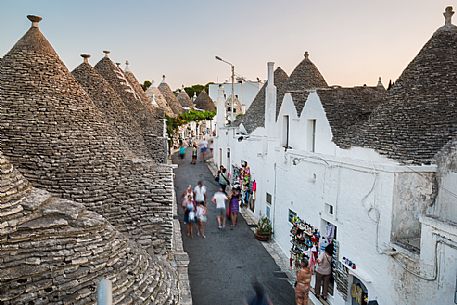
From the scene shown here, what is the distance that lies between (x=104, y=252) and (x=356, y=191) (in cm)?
480

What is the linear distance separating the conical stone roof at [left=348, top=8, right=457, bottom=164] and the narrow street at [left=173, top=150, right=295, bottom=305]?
155 inches

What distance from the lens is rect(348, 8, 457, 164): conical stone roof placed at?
7.68 metres

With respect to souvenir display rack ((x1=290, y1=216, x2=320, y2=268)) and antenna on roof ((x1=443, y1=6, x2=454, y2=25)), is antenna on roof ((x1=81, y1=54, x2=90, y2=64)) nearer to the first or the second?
souvenir display rack ((x1=290, y1=216, x2=320, y2=268))

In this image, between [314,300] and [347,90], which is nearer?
[314,300]

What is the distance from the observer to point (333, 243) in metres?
8.68

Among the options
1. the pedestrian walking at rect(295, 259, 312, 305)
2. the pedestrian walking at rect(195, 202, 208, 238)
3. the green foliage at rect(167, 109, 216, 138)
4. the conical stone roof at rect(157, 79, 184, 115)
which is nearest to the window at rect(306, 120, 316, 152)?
the pedestrian walking at rect(195, 202, 208, 238)

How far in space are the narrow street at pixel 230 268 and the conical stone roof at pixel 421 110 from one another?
3.93 metres

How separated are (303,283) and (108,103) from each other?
7.69 m

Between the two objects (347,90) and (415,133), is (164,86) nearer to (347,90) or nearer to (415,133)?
(347,90)

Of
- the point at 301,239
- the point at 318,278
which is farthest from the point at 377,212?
the point at 301,239

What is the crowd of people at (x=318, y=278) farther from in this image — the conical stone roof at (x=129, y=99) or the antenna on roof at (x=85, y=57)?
the antenna on roof at (x=85, y=57)

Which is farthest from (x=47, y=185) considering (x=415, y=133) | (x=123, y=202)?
(x=415, y=133)

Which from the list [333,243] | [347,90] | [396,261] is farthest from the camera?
[347,90]

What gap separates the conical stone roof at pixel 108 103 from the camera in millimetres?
11852
